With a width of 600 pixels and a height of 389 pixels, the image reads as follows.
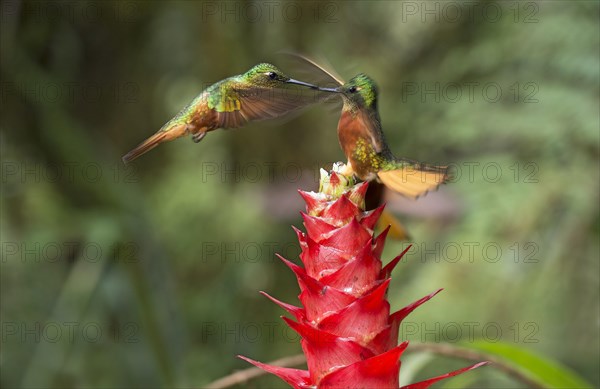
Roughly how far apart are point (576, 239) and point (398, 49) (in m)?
0.87

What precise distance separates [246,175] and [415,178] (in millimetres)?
1857

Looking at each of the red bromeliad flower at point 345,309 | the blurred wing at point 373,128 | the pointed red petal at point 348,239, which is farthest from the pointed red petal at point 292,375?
the blurred wing at point 373,128

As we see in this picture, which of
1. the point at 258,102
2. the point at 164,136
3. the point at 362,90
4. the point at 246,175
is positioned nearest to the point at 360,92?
the point at 362,90

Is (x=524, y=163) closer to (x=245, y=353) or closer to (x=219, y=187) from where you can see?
(x=245, y=353)

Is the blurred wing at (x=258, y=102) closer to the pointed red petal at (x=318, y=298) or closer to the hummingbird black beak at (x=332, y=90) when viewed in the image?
the hummingbird black beak at (x=332, y=90)

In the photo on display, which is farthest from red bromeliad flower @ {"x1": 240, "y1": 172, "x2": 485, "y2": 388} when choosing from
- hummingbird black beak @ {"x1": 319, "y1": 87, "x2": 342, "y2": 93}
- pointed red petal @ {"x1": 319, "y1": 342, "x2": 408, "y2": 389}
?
hummingbird black beak @ {"x1": 319, "y1": 87, "x2": 342, "y2": 93}

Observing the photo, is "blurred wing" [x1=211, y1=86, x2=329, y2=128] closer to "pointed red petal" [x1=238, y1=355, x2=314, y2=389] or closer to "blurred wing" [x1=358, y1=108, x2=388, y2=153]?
"blurred wing" [x1=358, y1=108, x2=388, y2=153]

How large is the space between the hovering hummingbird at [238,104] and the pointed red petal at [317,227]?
0.14 metres

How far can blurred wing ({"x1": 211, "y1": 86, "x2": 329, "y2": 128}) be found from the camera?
723 mm

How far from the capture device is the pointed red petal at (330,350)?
578 mm

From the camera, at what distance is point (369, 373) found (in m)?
0.57

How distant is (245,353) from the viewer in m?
1.94

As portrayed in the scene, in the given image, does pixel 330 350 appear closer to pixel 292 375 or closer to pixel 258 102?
pixel 292 375

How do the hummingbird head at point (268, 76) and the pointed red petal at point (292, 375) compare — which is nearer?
the pointed red petal at point (292, 375)
